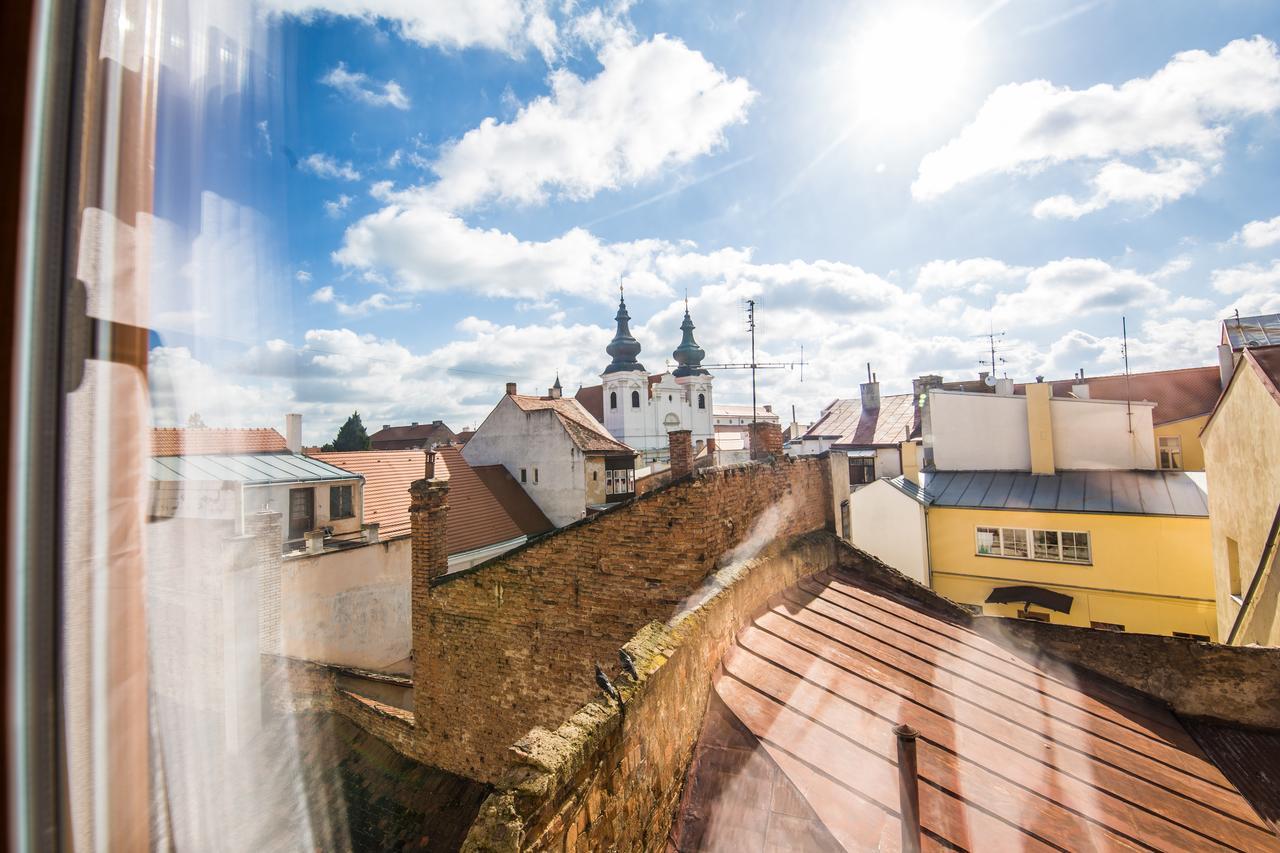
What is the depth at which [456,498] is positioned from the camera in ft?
51.2

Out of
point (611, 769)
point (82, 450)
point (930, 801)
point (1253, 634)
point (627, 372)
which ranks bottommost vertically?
point (1253, 634)

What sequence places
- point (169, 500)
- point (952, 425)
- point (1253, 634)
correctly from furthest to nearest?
point (952, 425) → point (1253, 634) → point (169, 500)

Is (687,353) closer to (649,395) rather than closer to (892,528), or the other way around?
(649,395)

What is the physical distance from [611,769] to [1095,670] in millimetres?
5862

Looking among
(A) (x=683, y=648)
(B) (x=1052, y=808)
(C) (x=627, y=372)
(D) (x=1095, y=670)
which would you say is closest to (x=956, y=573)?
(D) (x=1095, y=670)

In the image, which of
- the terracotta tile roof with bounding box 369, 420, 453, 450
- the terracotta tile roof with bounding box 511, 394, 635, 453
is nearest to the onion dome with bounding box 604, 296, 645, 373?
the terracotta tile roof with bounding box 369, 420, 453, 450

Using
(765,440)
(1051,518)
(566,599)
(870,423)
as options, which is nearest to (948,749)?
(566,599)

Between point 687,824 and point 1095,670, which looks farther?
point 1095,670

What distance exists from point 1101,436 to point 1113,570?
3691 mm

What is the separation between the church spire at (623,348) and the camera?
49.7 meters

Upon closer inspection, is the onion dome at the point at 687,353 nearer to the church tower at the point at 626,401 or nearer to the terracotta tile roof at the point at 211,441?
the church tower at the point at 626,401

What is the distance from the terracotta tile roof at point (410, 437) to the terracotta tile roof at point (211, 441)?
108 ft

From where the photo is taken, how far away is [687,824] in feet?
9.17

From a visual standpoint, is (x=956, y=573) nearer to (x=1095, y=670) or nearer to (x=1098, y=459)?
(x=1098, y=459)
